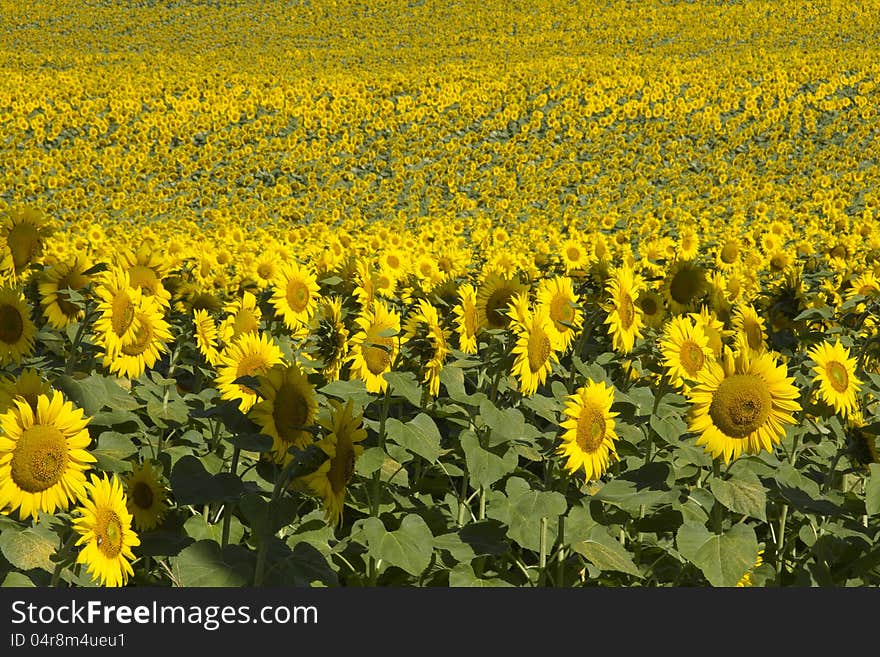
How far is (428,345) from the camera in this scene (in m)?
3.64

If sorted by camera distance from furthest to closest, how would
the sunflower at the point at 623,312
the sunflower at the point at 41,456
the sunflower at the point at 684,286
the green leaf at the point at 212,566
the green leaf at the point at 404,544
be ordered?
the sunflower at the point at 684,286 < the sunflower at the point at 623,312 < the green leaf at the point at 404,544 < the green leaf at the point at 212,566 < the sunflower at the point at 41,456

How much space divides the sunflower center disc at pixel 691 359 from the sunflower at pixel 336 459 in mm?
1547

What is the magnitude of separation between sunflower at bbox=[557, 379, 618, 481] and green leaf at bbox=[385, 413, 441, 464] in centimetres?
48

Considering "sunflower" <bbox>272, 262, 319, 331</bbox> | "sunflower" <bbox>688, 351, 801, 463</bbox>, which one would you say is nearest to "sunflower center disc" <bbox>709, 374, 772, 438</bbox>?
"sunflower" <bbox>688, 351, 801, 463</bbox>

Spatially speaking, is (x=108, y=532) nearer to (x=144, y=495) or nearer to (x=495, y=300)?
(x=144, y=495)

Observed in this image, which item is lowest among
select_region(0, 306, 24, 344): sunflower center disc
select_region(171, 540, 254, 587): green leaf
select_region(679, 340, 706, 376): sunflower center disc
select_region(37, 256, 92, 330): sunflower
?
select_region(171, 540, 254, 587): green leaf

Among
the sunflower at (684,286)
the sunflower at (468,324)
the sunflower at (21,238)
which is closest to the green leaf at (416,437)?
the sunflower at (468,324)

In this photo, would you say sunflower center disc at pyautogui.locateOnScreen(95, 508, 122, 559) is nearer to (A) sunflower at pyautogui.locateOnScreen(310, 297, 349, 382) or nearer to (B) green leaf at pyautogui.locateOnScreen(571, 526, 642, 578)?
(A) sunflower at pyautogui.locateOnScreen(310, 297, 349, 382)

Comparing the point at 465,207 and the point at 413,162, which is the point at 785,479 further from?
the point at 413,162

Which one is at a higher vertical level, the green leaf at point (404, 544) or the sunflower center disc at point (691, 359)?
the sunflower center disc at point (691, 359)

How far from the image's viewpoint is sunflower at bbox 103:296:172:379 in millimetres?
3375

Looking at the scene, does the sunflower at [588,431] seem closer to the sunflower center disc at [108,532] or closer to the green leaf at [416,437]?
the green leaf at [416,437]

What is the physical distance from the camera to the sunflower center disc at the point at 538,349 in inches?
146

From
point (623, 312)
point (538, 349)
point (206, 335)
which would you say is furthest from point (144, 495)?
point (623, 312)
